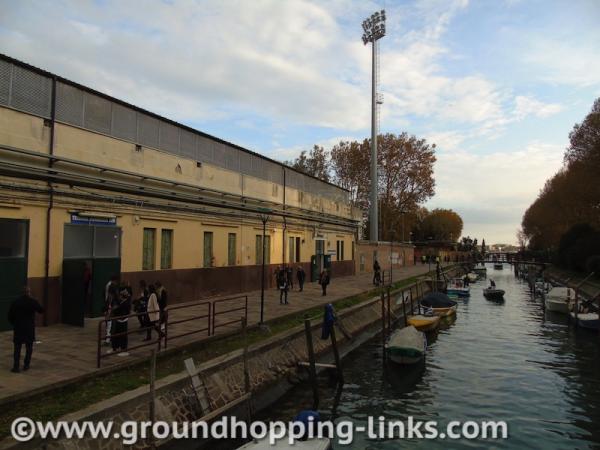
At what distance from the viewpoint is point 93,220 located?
683 inches

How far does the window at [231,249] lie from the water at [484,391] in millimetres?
8996

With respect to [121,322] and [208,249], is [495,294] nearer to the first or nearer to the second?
[208,249]

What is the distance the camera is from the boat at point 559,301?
34534 millimetres

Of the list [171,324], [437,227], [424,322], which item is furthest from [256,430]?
[437,227]

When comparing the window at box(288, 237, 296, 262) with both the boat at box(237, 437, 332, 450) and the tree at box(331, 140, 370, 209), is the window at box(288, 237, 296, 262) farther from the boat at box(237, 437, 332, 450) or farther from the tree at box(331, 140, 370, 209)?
the tree at box(331, 140, 370, 209)

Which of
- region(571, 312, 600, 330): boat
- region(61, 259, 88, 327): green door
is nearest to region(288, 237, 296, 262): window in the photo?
region(61, 259, 88, 327): green door

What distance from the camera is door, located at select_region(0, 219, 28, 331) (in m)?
14.3

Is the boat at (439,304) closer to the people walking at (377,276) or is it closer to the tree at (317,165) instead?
the people walking at (377,276)

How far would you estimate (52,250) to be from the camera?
52.1ft

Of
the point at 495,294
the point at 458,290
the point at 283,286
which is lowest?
the point at 495,294

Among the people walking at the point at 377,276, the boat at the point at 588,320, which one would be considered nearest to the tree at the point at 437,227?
the people walking at the point at 377,276

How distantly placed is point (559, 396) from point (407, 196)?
5070 cm

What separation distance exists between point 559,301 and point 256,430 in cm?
3155

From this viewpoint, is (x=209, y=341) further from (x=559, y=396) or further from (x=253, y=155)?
(x=253, y=155)
